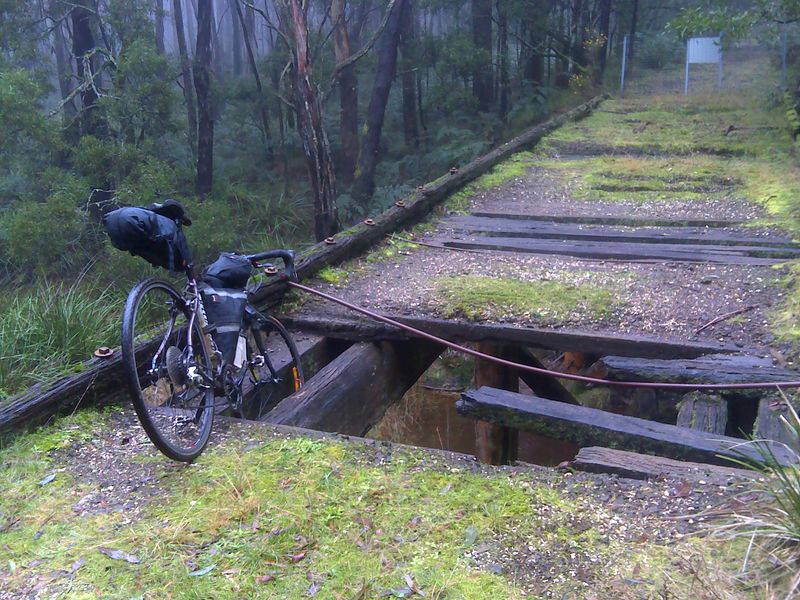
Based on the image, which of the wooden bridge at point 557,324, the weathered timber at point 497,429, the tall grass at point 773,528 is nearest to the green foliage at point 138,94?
the wooden bridge at point 557,324

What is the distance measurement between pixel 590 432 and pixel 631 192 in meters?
5.52

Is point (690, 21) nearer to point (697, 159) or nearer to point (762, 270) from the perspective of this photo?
point (697, 159)

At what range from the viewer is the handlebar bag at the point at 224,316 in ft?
12.4

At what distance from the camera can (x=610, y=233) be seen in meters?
7.12

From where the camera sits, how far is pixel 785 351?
4348mm

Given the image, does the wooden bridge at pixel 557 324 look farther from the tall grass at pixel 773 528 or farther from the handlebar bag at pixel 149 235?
the handlebar bag at pixel 149 235

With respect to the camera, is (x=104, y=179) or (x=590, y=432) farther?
(x=104, y=179)

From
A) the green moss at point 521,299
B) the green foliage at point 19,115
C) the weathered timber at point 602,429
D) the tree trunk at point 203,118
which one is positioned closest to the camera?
the weathered timber at point 602,429

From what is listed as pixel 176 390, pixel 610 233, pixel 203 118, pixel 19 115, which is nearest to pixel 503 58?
pixel 203 118

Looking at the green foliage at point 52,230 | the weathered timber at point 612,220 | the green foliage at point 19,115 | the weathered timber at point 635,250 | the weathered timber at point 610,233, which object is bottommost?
the green foliage at point 52,230

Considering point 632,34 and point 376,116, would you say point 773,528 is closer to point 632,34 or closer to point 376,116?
point 376,116

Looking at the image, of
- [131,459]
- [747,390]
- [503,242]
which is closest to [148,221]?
[131,459]

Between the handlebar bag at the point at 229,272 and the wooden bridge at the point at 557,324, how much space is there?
0.70 metres

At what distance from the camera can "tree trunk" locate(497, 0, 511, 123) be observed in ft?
64.4
